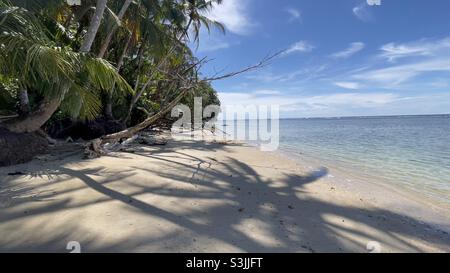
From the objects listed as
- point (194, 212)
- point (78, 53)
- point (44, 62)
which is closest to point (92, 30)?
point (78, 53)

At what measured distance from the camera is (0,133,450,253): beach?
3188 millimetres

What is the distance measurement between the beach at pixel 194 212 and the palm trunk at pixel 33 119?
94cm

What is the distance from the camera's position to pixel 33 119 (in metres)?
7.22

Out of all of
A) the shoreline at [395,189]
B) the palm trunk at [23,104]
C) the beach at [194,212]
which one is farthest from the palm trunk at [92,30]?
the shoreline at [395,189]

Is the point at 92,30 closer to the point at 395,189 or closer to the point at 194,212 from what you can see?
the point at 194,212

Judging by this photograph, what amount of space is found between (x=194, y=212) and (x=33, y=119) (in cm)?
523

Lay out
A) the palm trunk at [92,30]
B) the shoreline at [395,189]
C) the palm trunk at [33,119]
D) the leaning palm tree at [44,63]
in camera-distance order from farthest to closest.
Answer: the palm trunk at [92,30] → the palm trunk at [33,119] → the shoreline at [395,189] → the leaning palm tree at [44,63]

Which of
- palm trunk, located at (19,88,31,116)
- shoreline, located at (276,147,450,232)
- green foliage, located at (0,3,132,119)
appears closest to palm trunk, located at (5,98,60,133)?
palm trunk, located at (19,88,31,116)

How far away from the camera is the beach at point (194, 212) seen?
3.19 m

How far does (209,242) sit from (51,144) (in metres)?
7.77

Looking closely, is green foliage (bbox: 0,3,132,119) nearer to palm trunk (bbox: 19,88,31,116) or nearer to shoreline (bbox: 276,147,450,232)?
palm trunk (bbox: 19,88,31,116)

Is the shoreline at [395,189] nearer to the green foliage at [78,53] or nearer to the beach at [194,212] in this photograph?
the beach at [194,212]
